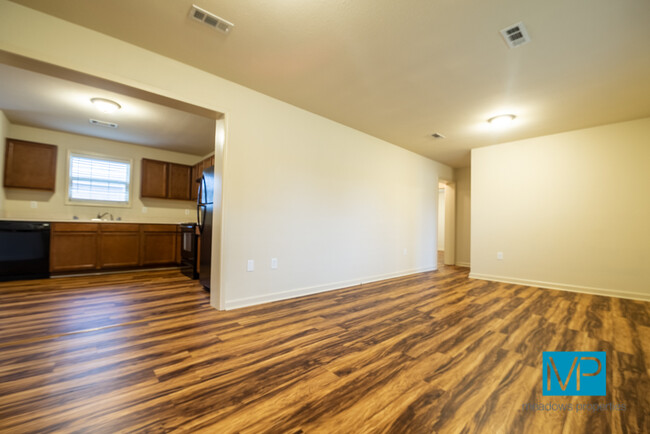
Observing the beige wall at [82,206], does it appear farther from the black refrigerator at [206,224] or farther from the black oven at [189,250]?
the black refrigerator at [206,224]

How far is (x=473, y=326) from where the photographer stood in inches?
95.0

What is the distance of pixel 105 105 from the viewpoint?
3400 millimetres

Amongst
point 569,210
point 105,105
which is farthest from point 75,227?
point 569,210

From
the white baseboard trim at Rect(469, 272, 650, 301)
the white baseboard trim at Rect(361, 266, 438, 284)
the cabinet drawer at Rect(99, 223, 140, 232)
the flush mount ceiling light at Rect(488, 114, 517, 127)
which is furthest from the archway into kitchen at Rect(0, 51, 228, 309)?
the white baseboard trim at Rect(469, 272, 650, 301)

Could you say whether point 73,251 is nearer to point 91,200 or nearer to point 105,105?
point 91,200

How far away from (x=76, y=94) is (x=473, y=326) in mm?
5241

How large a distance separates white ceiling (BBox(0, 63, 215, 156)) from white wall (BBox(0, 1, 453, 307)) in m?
1.16

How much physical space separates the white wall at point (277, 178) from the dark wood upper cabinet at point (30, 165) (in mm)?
3708

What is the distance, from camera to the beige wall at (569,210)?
3.54 metres

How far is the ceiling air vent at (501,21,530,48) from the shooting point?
1938 mm

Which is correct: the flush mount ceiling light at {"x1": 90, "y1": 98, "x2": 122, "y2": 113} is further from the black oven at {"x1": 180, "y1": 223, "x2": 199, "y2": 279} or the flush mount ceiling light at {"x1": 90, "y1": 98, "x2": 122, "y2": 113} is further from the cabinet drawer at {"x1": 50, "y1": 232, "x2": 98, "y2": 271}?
the cabinet drawer at {"x1": 50, "y1": 232, "x2": 98, "y2": 271}

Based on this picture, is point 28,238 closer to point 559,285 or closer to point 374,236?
point 374,236

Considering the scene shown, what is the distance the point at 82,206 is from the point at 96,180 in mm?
540

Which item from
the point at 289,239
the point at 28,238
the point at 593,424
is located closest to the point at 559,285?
the point at 593,424
